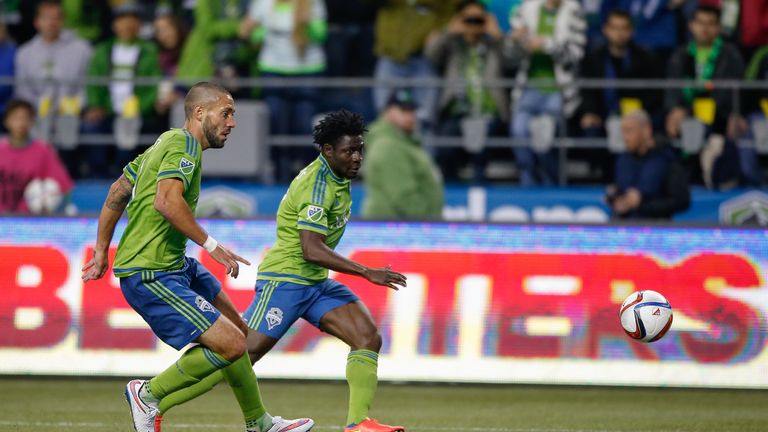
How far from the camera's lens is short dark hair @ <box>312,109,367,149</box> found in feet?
27.3

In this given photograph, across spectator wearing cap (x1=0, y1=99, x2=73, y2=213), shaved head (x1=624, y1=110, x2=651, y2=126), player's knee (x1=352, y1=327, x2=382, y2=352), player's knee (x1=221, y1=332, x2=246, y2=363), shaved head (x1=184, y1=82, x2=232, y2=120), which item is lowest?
player's knee (x1=221, y1=332, x2=246, y2=363)

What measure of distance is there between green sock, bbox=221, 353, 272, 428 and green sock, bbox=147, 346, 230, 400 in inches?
6.7

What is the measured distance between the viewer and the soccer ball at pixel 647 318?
941 centimetres

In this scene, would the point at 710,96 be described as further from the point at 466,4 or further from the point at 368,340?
the point at 368,340

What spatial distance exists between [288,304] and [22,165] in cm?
685

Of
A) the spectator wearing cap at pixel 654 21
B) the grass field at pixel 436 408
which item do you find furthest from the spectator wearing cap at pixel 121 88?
the spectator wearing cap at pixel 654 21

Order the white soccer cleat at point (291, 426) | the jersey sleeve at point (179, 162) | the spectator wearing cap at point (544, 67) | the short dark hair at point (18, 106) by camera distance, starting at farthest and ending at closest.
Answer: the spectator wearing cap at point (544, 67), the short dark hair at point (18, 106), the white soccer cleat at point (291, 426), the jersey sleeve at point (179, 162)

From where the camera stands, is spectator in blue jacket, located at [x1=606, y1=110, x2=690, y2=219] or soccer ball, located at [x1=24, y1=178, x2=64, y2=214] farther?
soccer ball, located at [x1=24, y1=178, x2=64, y2=214]

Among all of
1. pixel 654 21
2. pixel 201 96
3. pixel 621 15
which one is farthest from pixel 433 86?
pixel 201 96

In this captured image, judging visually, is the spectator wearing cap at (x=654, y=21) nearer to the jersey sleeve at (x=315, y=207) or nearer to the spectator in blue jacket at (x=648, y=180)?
the spectator in blue jacket at (x=648, y=180)

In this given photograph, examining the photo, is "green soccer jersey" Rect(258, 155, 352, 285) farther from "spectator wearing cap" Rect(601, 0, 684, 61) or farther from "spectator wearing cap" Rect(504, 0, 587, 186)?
"spectator wearing cap" Rect(601, 0, 684, 61)

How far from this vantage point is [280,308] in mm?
8484

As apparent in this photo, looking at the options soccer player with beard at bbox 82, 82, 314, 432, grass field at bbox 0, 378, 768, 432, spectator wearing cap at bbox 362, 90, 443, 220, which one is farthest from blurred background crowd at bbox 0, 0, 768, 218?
soccer player with beard at bbox 82, 82, 314, 432

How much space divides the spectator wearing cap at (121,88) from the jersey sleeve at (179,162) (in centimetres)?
811
